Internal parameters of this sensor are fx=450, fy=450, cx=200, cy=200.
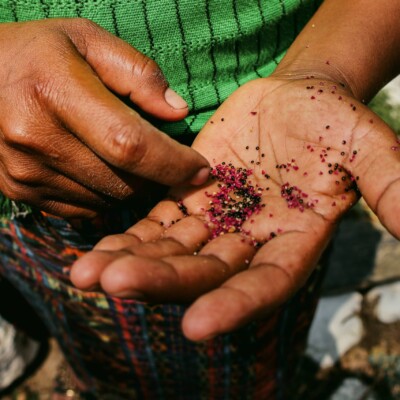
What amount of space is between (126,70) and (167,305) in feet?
3.40

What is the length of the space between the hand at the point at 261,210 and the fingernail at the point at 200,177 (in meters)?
0.08

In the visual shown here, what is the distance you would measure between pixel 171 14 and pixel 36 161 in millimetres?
701

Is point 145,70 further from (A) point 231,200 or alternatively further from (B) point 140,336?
(B) point 140,336

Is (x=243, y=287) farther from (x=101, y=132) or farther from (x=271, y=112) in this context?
(x=271, y=112)

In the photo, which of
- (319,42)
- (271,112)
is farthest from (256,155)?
(319,42)

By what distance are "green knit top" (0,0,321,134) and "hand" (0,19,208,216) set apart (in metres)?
0.07

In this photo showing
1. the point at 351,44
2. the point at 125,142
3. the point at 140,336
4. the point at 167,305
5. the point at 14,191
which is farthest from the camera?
the point at 140,336

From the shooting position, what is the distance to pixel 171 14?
1.57 m

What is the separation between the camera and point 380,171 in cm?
142

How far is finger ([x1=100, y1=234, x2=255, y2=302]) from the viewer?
1.24m

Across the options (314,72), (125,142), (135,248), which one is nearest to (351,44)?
(314,72)

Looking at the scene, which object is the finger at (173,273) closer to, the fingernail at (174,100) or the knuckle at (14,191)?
the fingernail at (174,100)

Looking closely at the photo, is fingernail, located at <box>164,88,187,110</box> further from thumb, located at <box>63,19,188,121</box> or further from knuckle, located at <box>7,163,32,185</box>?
knuckle, located at <box>7,163,32,185</box>

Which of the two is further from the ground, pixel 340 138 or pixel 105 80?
pixel 105 80
